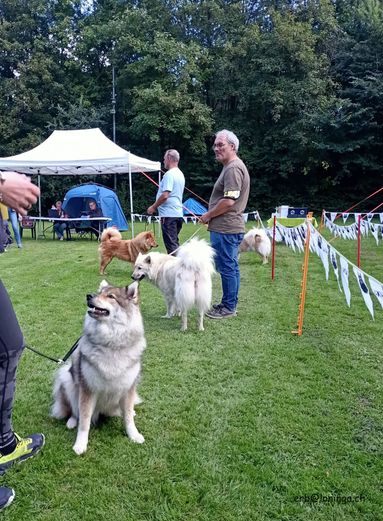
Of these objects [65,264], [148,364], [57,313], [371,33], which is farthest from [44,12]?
[148,364]

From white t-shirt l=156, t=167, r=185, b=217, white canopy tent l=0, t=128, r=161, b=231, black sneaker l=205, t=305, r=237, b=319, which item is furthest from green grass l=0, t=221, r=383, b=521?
white canopy tent l=0, t=128, r=161, b=231

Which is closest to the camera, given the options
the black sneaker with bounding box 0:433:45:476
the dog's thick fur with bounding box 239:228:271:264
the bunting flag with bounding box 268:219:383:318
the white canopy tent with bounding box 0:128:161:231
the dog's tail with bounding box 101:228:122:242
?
the black sneaker with bounding box 0:433:45:476

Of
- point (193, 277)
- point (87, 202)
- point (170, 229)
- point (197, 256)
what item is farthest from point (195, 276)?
point (87, 202)

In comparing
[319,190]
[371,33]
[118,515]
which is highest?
[371,33]

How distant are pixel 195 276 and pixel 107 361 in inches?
73.0

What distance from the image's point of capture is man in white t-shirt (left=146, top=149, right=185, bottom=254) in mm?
5102

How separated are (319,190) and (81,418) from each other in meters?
19.3

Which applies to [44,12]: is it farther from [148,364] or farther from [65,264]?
[148,364]

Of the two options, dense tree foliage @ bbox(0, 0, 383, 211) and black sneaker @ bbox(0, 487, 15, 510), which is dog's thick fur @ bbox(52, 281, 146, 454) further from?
dense tree foliage @ bbox(0, 0, 383, 211)

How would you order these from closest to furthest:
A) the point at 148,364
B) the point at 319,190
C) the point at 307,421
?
1. the point at 307,421
2. the point at 148,364
3. the point at 319,190

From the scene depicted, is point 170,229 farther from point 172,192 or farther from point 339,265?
point 339,265

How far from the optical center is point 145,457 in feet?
6.67

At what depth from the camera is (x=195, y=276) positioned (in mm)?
3834

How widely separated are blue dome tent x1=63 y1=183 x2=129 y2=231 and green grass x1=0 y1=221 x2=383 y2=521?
8.34 metres
